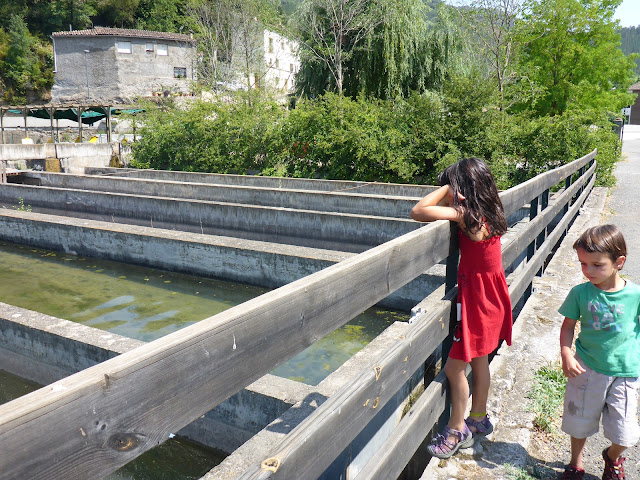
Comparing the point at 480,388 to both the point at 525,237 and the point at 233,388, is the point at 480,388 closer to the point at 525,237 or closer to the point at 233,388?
the point at 525,237

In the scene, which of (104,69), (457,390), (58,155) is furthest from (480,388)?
(104,69)

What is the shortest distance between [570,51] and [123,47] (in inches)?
1820

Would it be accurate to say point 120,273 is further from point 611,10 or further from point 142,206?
point 611,10

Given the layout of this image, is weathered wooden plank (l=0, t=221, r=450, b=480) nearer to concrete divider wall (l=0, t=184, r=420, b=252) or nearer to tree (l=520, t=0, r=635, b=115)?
concrete divider wall (l=0, t=184, r=420, b=252)

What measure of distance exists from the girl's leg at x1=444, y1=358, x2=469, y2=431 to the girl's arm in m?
0.73

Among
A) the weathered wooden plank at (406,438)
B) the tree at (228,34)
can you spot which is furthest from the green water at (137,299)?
the tree at (228,34)

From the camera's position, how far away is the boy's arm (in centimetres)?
271

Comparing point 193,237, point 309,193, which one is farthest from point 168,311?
point 309,193

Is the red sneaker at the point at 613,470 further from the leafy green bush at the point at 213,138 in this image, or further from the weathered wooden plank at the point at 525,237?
the leafy green bush at the point at 213,138

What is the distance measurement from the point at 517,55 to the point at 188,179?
14.8 m

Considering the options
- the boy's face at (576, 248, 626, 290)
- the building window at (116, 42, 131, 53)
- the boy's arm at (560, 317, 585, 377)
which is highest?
the building window at (116, 42, 131, 53)

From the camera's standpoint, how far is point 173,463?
4230 millimetres

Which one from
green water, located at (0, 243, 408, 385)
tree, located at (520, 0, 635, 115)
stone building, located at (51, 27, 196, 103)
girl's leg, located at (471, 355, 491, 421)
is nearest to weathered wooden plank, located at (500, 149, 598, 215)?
girl's leg, located at (471, 355, 491, 421)

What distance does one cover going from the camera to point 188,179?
1664cm
